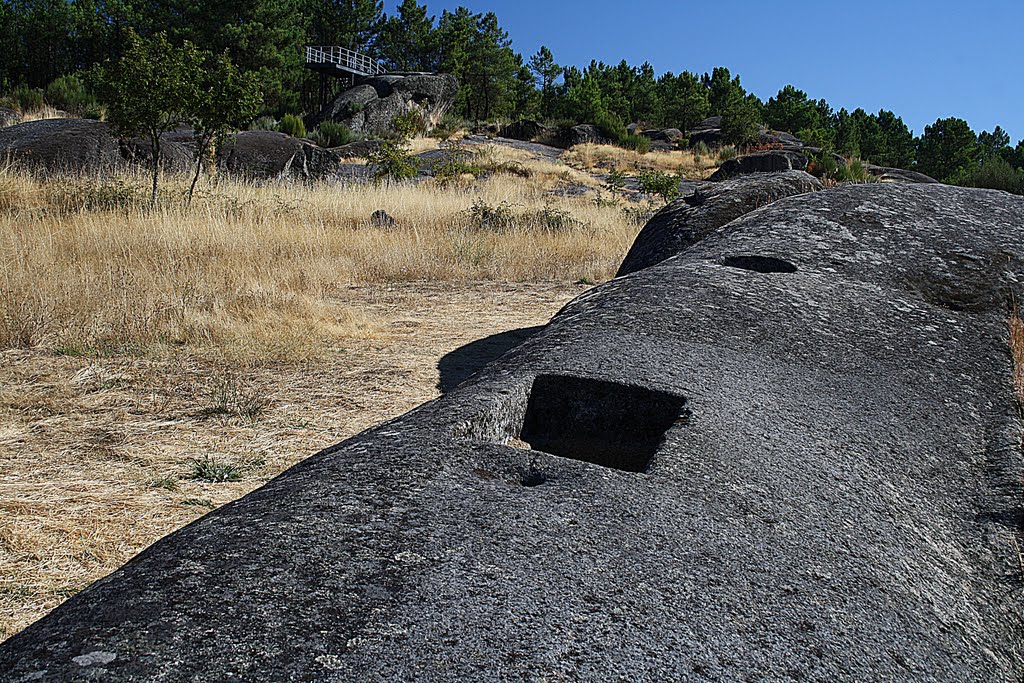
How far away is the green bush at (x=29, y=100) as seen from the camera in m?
27.3

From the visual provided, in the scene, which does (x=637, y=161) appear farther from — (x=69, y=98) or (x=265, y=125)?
(x=69, y=98)

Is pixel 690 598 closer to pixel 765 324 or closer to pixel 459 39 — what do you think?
pixel 765 324

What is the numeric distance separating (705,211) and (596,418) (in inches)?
140

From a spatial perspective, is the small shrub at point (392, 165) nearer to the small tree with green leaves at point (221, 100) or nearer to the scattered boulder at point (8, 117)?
the small tree with green leaves at point (221, 100)

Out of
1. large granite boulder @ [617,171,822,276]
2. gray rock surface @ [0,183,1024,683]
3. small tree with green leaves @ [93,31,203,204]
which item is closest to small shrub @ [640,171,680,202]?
small tree with green leaves @ [93,31,203,204]

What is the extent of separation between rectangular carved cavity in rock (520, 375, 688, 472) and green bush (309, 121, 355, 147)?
26161 mm

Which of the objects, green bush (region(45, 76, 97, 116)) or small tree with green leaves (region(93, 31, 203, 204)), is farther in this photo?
green bush (region(45, 76, 97, 116))

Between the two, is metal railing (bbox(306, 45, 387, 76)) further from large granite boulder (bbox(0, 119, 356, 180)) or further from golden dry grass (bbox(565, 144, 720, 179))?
large granite boulder (bbox(0, 119, 356, 180))

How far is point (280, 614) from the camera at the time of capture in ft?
3.95

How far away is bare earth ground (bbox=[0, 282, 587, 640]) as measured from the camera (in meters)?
2.74

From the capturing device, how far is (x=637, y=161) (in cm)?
3116

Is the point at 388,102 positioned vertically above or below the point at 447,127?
above

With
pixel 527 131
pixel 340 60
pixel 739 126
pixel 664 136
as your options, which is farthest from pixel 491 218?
pixel 340 60

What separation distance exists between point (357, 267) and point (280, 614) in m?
8.08
